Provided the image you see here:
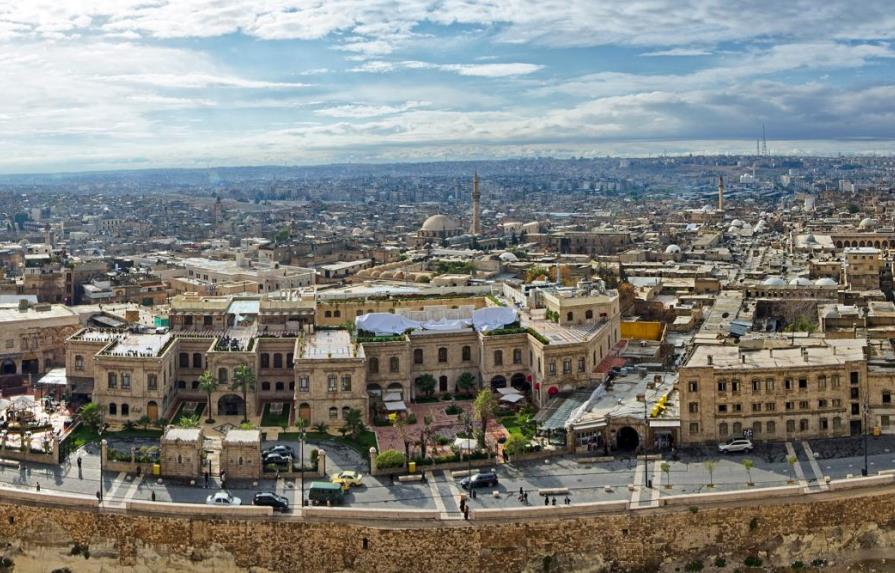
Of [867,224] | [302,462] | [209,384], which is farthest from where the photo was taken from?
[867,224]

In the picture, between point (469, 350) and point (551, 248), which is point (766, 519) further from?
point (551, 248)

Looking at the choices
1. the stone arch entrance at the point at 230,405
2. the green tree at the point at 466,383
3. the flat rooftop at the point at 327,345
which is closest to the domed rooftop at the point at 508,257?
the flat rooftop at the point at 327,345

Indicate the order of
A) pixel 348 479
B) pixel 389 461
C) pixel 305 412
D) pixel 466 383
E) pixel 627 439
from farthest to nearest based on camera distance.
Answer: pixel 466 383 < pixel 305 412 < pixel 627 439 < pixel 389 461 < pixel 348 479

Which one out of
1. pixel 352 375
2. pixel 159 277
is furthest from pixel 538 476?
pixel 159 277

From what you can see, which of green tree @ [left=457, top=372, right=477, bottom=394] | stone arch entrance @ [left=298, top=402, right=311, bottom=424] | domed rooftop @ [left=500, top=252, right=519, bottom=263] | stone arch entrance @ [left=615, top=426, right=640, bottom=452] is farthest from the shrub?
domed rooftop @ [left=500, top=252, right=519, bottom=263]

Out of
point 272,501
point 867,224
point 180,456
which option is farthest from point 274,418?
point 867,224

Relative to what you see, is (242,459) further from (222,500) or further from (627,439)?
(627,439)
